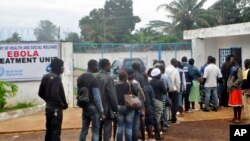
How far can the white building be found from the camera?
15821 mm

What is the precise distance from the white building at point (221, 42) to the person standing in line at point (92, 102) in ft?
28.9

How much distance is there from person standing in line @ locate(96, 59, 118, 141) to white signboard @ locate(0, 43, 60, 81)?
21.8 ft

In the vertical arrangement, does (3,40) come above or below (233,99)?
above

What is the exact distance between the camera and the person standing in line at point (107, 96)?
7648mm

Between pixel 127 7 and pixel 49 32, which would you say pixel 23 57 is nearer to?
pixel 127 7

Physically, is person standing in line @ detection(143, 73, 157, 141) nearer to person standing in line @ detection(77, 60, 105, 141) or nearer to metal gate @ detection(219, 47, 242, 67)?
person standing in line @ detection(77, 60, 105, 141)

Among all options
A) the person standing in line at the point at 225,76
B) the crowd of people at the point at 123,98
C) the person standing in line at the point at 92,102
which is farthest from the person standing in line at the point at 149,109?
the person standing in line at the point at 225,76

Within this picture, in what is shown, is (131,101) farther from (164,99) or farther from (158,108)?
(164,99)

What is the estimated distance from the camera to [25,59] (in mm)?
14008

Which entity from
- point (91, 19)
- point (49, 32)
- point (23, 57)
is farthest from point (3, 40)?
point (49, 32)

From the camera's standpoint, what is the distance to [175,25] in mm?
42969

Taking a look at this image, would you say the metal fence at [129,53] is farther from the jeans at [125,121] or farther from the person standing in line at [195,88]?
the jeans at [125,121]

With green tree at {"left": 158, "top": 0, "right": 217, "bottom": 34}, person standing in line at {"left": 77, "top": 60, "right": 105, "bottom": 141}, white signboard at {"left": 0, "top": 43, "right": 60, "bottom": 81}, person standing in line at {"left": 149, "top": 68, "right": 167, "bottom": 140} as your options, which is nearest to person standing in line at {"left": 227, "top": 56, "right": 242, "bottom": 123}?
person standing in line at {"left": 149, "top": 68, "right": 167, "bottom": 140}

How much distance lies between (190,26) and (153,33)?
8752 millimetres
